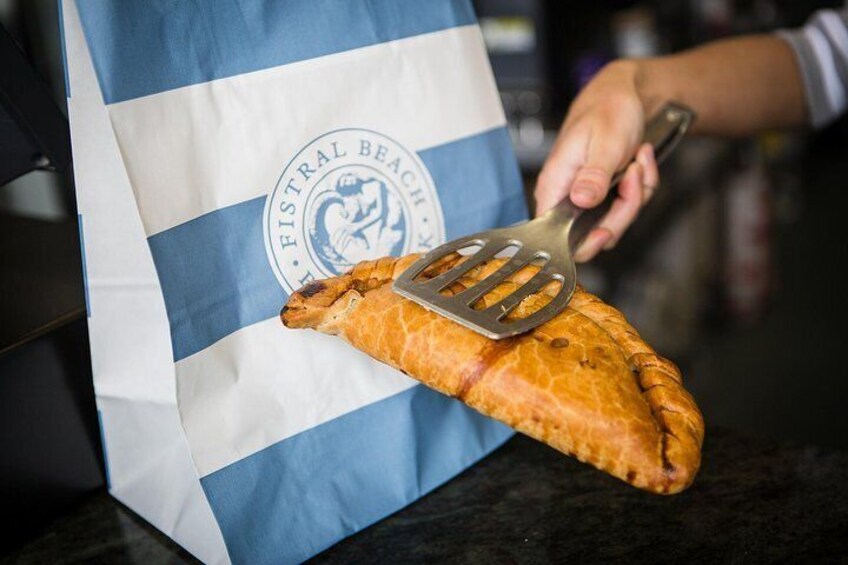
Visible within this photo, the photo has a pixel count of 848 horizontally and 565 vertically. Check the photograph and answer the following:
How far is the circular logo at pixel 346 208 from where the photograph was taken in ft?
2.55

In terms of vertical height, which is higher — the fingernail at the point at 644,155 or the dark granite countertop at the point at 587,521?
the fingernail at the point at 644,155

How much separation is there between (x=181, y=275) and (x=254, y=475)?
0.66 ft

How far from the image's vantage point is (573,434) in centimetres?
60

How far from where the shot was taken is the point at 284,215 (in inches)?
30.5

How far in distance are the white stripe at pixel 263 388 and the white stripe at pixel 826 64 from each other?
113 cm

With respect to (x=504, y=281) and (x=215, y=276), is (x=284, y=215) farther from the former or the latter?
(x=504, y=281)

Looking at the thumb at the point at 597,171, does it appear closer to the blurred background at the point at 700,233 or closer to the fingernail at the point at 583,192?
the fingernail at the point at 583,192

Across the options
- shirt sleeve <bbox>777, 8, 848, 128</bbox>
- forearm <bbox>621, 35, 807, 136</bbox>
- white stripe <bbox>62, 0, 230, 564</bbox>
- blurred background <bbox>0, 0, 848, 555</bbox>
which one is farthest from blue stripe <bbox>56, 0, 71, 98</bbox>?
shirt sleeve <bbox>777, 8, 848, 128</bbox>

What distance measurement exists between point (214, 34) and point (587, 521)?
59 cm

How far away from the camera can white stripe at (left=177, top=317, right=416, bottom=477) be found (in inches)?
27.9

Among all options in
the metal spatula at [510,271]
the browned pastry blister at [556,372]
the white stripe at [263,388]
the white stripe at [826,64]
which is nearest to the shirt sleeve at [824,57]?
the white stripe at [826,64]

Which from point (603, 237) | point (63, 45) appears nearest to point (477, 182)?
point (603, 237)

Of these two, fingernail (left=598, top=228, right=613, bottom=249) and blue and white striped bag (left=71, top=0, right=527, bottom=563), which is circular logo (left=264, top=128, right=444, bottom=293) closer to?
blue and white striped bag (left=71, top=0, right=527, bottom=563)

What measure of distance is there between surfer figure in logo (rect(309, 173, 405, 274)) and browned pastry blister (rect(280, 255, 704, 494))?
9 centimetres
